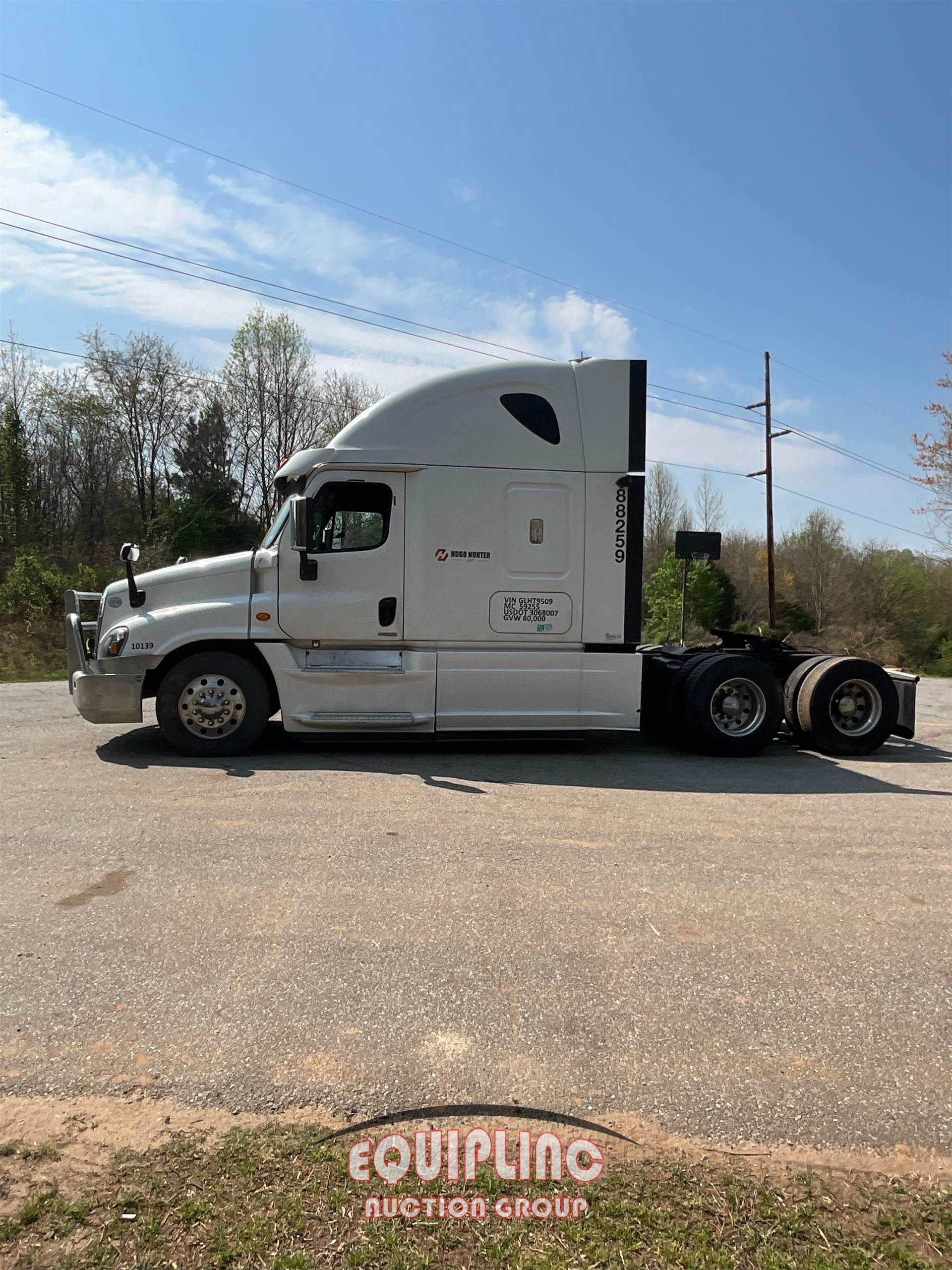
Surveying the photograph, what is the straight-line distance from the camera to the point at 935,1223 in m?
2.06

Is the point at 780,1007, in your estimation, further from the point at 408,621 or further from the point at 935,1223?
the point at 408,621

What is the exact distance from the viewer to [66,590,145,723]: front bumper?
303 inches

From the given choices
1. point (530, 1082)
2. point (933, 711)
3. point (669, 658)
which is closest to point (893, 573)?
point (933, 711)

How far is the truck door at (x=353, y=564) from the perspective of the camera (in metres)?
8.01

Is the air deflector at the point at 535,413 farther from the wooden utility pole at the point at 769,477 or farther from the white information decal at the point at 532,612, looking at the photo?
the wooden utility pole at the point at 769,477

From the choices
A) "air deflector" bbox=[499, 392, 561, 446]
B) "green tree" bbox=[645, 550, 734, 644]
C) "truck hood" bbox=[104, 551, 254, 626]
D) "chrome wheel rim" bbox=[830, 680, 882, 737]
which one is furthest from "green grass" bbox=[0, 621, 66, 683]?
"green tree" bbox=[645, 550, 734, 644]

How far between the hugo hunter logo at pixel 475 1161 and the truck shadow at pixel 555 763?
416cm

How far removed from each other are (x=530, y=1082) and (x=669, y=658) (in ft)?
23.2

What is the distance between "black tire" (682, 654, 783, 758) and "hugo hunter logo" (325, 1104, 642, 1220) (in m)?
6.49

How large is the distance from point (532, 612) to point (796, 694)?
329 cm

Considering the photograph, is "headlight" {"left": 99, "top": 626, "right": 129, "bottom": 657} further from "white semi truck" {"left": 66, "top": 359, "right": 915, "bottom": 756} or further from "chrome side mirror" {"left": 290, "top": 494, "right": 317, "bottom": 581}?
"chrome side mirror" {"left": 290, "top": 494, "right": 317, "bottom": 581}

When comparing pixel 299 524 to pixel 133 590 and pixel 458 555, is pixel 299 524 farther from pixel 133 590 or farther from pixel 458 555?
pixel 133 590

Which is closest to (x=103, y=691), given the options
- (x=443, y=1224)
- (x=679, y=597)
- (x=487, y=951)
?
(x=487, y=951)

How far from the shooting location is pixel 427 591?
8117 mm
